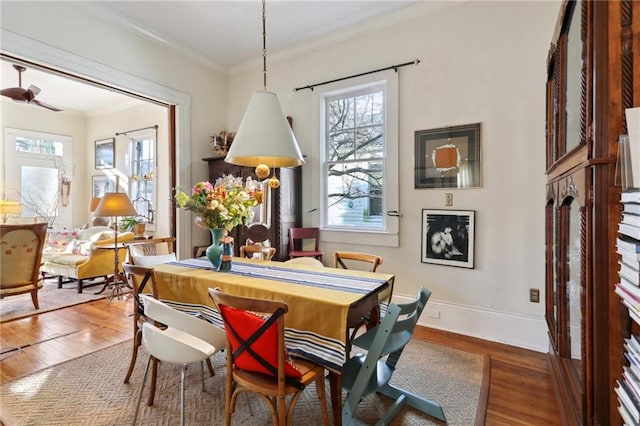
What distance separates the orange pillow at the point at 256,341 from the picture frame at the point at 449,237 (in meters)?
2.14

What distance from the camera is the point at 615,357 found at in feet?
3.54

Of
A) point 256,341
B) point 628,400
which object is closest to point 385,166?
point 256,341

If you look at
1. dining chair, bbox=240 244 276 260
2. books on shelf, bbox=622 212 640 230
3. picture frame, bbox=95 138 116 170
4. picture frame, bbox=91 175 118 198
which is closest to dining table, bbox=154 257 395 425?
dining chair, bbox=240 244 276 260

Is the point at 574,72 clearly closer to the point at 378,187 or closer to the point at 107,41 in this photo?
the point at 378,187

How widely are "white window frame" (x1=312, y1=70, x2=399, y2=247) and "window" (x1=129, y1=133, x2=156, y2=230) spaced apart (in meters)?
3.40

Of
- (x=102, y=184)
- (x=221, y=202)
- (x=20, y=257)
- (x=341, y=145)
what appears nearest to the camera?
(x=221, y=202)

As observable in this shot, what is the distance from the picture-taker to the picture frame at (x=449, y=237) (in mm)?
2994

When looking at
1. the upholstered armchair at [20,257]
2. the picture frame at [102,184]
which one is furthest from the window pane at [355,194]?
the picture frame at [102,184]

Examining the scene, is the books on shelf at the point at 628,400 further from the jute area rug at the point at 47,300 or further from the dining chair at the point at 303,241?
the jute area rug at the point at 47,300

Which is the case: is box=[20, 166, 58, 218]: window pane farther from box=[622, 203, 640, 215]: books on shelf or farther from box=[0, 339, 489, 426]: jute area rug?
box=[622, 203, 640, 215]: books on shelf

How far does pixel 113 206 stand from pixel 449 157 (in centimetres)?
398

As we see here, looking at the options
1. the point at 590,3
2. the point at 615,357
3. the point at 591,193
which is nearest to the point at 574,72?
the point at 590,3

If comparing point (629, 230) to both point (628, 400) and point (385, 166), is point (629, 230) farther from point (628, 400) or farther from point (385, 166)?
point (385, 166)

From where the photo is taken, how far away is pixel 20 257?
3.43 m
